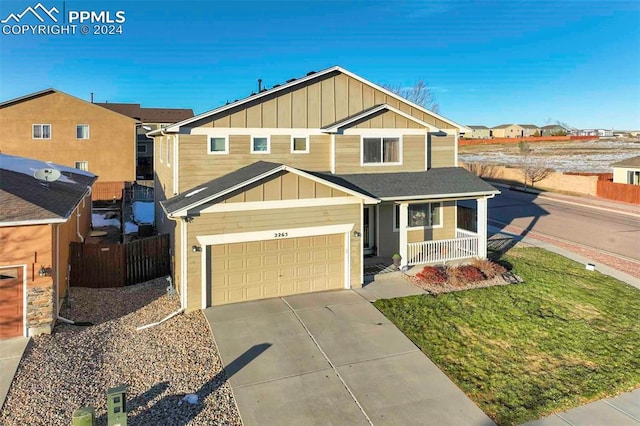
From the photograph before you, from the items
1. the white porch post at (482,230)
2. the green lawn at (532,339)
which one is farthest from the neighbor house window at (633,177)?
the white porch post at (482,230)

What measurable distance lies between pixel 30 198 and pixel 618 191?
37106 millimetres

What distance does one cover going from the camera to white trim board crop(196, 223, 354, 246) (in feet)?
37.6

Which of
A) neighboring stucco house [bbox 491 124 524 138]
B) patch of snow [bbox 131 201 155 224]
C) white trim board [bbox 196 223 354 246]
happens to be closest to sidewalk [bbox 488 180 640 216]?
white trim board [bbox 196 223 354 246]

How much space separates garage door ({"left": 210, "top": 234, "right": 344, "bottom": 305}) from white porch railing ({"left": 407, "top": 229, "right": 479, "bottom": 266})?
11.7ft

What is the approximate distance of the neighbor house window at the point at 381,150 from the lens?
15461 millimetres

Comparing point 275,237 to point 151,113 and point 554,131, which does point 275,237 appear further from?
point 554,131

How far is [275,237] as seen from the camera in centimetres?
1213

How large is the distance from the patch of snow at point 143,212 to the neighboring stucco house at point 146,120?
13.9 metres

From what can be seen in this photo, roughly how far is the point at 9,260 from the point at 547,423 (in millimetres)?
11217

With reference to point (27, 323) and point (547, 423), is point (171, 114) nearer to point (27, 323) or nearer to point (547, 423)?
point (27, 323)

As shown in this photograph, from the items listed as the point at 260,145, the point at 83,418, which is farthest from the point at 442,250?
the point at 83,418

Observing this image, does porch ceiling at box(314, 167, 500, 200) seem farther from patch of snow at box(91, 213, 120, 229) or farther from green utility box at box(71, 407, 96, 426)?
patch of snow at box(91, 213, 120, 229)

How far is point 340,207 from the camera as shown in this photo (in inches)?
512

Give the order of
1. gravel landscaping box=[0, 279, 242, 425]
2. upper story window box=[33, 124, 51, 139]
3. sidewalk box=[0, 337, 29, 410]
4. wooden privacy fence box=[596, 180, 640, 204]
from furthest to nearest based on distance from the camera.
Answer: upper story window box=[33, 124, 51, 139]
wooden privacy fence box=[596, 180, 640, 204]
sidewalk box=[0, 337, 29, 410]
gravel landscaping box=[0, 279, 242, 425]
